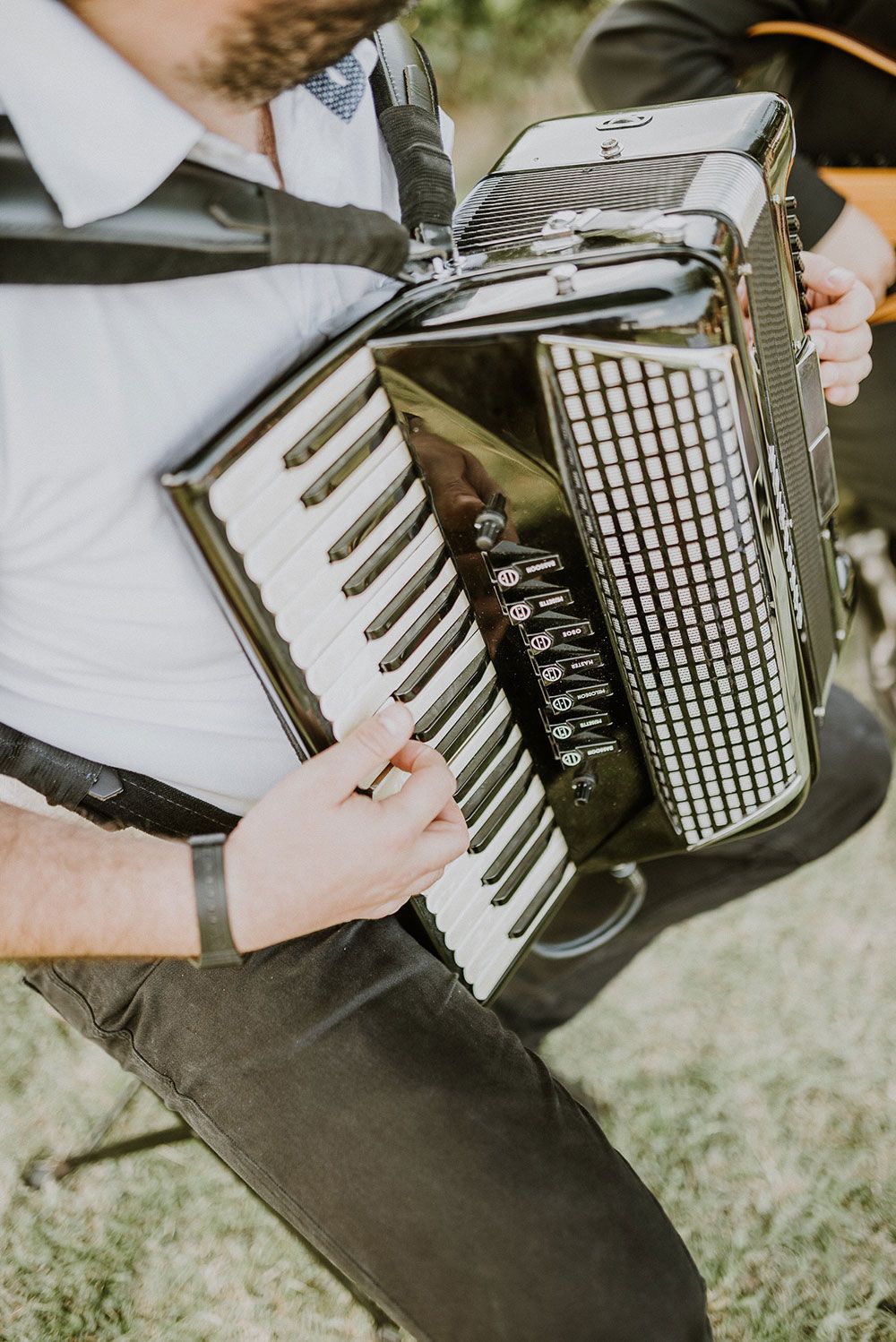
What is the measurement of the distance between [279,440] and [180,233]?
18 centimetres

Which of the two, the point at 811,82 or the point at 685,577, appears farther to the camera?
the point at 811,82

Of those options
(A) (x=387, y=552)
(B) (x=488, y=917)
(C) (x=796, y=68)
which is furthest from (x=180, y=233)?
(C) (x=796, y=68)

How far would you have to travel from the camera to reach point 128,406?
0.89 m

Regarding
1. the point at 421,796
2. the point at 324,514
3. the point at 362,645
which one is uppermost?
the point at 324,514

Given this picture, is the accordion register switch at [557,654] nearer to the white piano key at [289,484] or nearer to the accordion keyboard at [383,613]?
the accordion keyboard at [383,613]

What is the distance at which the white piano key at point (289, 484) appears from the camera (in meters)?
0.86

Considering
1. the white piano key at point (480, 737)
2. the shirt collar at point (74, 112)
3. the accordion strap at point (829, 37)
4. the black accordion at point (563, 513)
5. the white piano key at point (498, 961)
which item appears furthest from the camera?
the accordion strap at point (829, 37)

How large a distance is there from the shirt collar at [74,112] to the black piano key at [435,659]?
0.48 metres

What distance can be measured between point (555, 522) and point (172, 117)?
0.47m

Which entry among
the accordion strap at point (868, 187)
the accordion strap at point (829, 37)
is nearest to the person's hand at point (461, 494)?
the accordion strap at point (868, 187)

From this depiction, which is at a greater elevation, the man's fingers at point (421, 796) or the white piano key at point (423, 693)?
the white piano key at point (423, 693)

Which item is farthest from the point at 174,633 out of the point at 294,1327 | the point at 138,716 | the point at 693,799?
the point at 294,1327

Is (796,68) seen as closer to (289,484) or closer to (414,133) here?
(414,133)

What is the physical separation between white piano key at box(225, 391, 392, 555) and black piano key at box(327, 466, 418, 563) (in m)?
0.04
